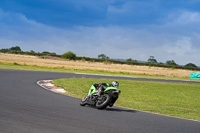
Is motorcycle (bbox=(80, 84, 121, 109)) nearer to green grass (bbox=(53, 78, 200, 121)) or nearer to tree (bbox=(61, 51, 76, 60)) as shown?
green grass (bbox=(53, 78, 200, 121))

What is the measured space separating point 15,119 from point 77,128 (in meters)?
1.83

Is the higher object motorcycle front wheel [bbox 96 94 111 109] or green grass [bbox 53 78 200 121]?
motorcycle front wheel [bbox 96 94 111 109]

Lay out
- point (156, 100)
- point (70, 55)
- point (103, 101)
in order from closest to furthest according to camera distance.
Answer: point (103, 101) < point (156, 100) < point (70, 55)

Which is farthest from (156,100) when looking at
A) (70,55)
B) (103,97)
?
(70,55)

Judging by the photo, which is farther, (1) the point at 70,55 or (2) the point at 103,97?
(1) the point at 70,55

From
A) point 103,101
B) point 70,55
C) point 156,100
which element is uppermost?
point 70,55

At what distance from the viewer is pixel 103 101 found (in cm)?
985

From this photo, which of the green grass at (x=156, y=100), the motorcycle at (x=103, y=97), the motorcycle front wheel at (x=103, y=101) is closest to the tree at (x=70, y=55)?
the green grass at (x=156, y=100)

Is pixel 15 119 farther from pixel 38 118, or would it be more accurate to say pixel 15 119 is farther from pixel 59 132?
pixel 59 132

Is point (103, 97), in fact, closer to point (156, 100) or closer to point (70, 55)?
point (156, 100)

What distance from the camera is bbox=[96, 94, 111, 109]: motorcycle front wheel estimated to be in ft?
31.7

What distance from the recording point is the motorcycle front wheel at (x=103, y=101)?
9.66m

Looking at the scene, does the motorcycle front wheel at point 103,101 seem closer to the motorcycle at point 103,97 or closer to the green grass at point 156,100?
the motorcycle at point 103,97

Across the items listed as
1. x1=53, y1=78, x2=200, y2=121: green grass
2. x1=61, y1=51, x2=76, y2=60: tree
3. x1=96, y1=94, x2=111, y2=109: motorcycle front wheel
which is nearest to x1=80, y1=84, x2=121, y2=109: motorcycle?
x1=96, y1=94, x2=111, y2=109: motorcycle front wheel
